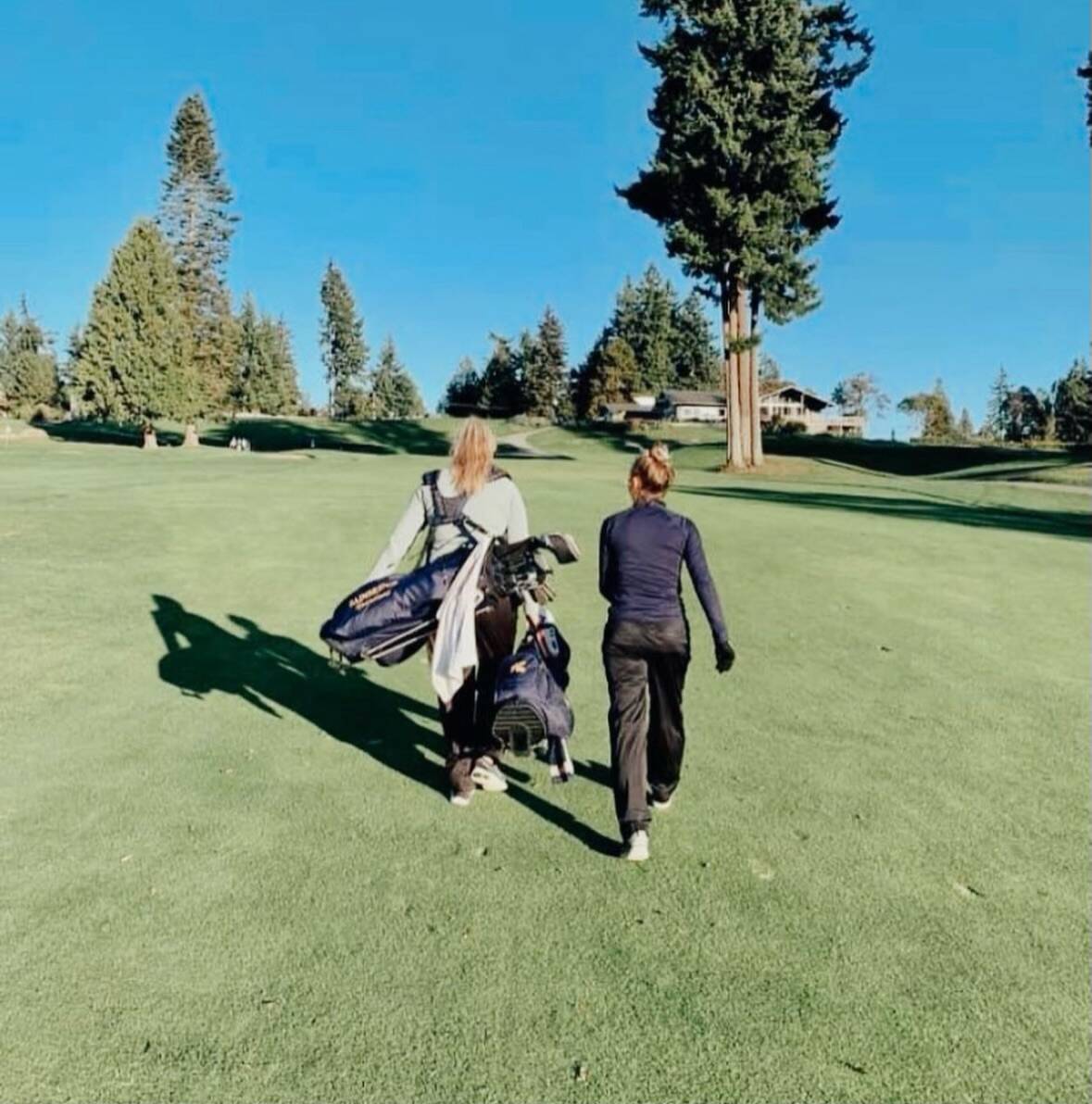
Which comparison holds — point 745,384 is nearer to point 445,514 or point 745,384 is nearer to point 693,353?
point 445,514

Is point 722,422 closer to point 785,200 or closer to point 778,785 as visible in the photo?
point 785,200

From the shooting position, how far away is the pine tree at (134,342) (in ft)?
156

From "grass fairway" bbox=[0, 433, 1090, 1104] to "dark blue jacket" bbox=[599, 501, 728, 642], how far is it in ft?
4.12

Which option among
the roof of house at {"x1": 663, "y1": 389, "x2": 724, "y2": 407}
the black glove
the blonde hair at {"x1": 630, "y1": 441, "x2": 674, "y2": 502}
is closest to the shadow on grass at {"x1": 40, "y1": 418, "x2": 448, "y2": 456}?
the roof of house at {"x1": 663, "y1": 389, "x2": 724, "y2": 407}

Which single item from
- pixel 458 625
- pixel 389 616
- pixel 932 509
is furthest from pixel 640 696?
pixel 932 509

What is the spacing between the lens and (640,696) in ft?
15.5

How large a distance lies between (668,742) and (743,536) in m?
10.4

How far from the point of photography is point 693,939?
378 centimetres

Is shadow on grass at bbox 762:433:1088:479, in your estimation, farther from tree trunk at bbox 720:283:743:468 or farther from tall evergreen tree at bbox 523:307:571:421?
tall evergreen tree at bbox 523:307:571:421

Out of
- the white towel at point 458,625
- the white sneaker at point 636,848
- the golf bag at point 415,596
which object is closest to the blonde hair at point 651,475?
the golf bag at point 415,596

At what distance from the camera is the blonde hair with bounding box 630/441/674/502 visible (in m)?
4.73

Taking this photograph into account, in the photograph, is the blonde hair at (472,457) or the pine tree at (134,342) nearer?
the blonde hair at (472,457)

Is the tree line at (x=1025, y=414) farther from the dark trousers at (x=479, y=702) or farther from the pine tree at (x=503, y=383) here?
the dark trousers at (x=479, y=702)

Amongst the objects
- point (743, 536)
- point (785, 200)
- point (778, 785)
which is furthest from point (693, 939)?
point (785, 200)
